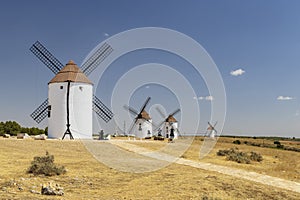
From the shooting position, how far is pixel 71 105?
3291cm

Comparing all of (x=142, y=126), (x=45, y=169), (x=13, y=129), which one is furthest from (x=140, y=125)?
(x=45, y=169)

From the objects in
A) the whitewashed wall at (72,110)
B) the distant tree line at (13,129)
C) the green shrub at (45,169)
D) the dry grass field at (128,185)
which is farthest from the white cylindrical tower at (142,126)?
the green shrub at (45,169)

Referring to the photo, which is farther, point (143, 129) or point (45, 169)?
point (143, 129)

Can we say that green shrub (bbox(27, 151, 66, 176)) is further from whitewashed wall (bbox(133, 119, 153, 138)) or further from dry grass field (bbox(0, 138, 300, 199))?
whitewashed wall (bbox(133, 119, 153, 138))

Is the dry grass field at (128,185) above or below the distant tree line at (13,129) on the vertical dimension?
below

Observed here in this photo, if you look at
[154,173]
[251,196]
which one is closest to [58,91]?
[154,173]

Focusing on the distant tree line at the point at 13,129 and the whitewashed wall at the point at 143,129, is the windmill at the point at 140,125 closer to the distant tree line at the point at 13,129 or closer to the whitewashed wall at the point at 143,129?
the whitewashed wall at the point at 143,129

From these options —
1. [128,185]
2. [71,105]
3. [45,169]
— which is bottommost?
[128,185]

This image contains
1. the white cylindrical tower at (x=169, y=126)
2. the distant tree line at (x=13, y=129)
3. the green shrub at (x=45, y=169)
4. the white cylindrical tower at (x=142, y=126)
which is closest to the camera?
the green shrub at (x=45, y=169)

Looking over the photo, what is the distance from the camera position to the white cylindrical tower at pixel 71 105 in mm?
32938

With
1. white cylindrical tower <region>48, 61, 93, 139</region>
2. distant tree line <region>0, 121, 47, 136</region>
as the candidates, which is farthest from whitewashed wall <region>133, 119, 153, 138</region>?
white cylindrical tower <region>48, 61, 93, 139</region>

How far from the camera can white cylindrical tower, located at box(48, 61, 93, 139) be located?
32938 millimetres

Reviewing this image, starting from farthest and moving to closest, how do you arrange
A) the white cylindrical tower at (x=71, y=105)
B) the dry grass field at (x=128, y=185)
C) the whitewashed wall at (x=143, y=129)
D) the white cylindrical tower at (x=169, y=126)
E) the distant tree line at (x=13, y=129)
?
the white cylindrical tower at (x=169, y=126) → the whitewashed wall at (x=143, y=129) → the distant tree line at (x=13, y=129) → the white cylindrical tower at (x=71, y=105) → the dry grass field at (x=128, y=185)

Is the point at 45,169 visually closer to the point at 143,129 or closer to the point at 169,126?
the point at 143,129
